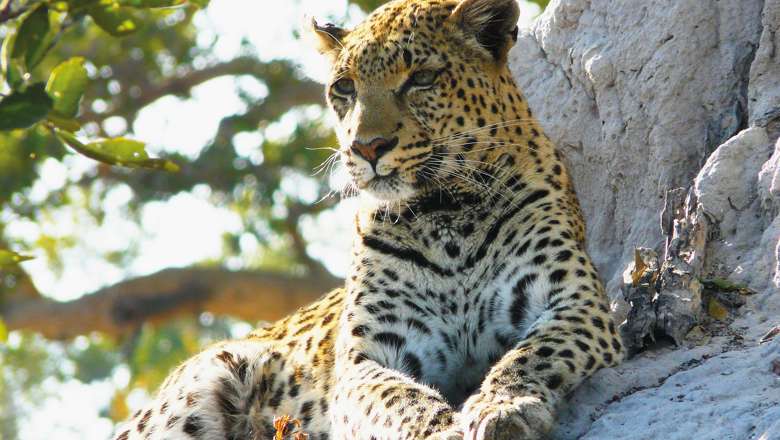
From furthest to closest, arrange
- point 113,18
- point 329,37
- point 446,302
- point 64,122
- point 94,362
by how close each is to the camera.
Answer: point 94,362 → point 329,37 → point 446,302 → point 113,18 → point 64,122

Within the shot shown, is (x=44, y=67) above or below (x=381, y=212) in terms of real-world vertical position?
below

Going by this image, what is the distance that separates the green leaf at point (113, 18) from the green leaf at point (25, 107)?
0.72 metres

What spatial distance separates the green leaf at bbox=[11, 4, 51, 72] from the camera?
17.2ft

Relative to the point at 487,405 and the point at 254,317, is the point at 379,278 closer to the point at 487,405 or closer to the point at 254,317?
the point at 487,405

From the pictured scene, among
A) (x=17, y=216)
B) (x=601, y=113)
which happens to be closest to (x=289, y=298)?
(x=17, y=216)

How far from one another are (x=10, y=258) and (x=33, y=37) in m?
0.97

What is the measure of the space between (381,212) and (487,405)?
7.56ft

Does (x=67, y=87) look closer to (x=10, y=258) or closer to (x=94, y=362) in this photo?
(x=10, y=258)

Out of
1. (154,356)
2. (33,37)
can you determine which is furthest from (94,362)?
(33,37)

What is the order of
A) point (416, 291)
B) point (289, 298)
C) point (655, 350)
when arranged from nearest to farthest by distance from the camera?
point (655, 350) → point (416, 291) → point (289, 298)

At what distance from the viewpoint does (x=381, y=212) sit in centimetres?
812

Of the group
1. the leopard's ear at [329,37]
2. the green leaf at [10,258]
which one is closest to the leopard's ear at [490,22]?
the leopard's ear at [329,37]

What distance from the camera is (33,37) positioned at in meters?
5.28

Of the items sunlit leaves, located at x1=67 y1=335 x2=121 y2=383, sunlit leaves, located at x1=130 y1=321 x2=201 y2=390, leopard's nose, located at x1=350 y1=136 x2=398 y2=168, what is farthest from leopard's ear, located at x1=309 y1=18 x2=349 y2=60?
sunlit leaves, located at x1=67 y1=335 x2=121 y2=383
